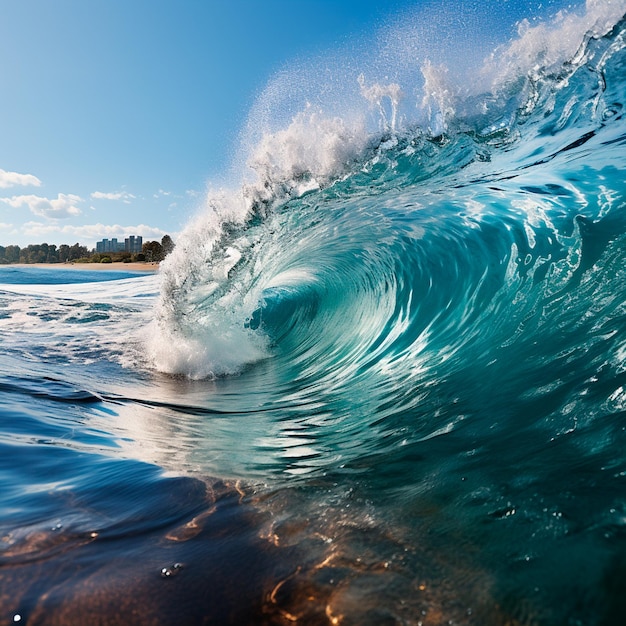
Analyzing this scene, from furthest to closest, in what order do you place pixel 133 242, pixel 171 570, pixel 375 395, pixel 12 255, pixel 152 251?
pixel 133 242 < pixel 12 255 < pixel 152 251 < pixel 375 395 < pixel 171 570

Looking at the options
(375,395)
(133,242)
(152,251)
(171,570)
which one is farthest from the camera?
A: (133,242)

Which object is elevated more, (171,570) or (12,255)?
(12,255)

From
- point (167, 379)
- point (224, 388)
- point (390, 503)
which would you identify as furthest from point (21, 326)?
point (390, 503)

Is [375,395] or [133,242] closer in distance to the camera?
[375,395]

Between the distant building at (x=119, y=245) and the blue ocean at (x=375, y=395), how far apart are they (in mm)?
136633

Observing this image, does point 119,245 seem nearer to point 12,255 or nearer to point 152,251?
point 12,255

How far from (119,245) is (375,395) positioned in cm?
16083

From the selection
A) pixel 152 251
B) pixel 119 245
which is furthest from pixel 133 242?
pixel 152 251

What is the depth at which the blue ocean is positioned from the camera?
4.00ft

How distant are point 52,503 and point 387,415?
2.18 metres

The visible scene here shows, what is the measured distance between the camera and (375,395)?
409cm

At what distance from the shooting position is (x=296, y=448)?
9.12 ft

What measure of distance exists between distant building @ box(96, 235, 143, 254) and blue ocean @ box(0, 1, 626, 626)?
137 metres

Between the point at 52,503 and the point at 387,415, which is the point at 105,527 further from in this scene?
the point at 387,415
